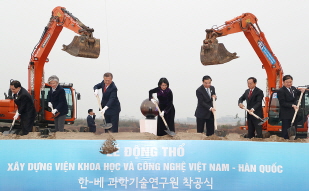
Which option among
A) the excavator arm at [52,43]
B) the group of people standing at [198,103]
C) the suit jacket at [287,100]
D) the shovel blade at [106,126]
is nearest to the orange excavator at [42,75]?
the excavator arm at [52,43]

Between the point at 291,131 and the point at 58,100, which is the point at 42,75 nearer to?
the point at 58,100

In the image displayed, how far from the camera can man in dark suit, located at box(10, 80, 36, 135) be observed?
26.9 ft

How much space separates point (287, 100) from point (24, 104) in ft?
15.4

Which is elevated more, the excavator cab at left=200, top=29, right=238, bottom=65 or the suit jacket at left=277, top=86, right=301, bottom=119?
the excavator cab at left=200, top=29, right=238, bottom=65

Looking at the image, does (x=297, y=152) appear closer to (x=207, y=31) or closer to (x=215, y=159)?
(x=215, y=159)

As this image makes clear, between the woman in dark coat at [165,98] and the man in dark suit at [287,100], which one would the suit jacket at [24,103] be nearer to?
the woman in dark coat at [165,98]

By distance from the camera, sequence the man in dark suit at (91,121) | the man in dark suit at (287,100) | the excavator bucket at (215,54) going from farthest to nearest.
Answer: the man in dark suit at (91,121), the excavator bucket at (215,54), the man in dark suit at (287,100)

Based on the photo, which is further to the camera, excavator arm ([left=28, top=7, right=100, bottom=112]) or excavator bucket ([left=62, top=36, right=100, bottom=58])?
excavator arm ([left=28, top=7, right=100, bottom=112])

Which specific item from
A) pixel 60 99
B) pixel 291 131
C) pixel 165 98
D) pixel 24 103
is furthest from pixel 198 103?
pixel 24 103

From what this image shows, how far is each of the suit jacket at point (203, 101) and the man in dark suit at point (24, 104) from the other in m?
3.04

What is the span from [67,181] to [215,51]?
23.7 ft

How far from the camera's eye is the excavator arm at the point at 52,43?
41.6 feet

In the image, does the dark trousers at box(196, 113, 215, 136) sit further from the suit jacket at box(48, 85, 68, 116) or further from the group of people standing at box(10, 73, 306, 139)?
the suit jacket at box(48, 85, 68, 116)

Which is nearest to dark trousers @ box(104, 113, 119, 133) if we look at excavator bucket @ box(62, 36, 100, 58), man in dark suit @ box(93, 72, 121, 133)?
man in dark suit @ box(93, 72, 121, 133)
